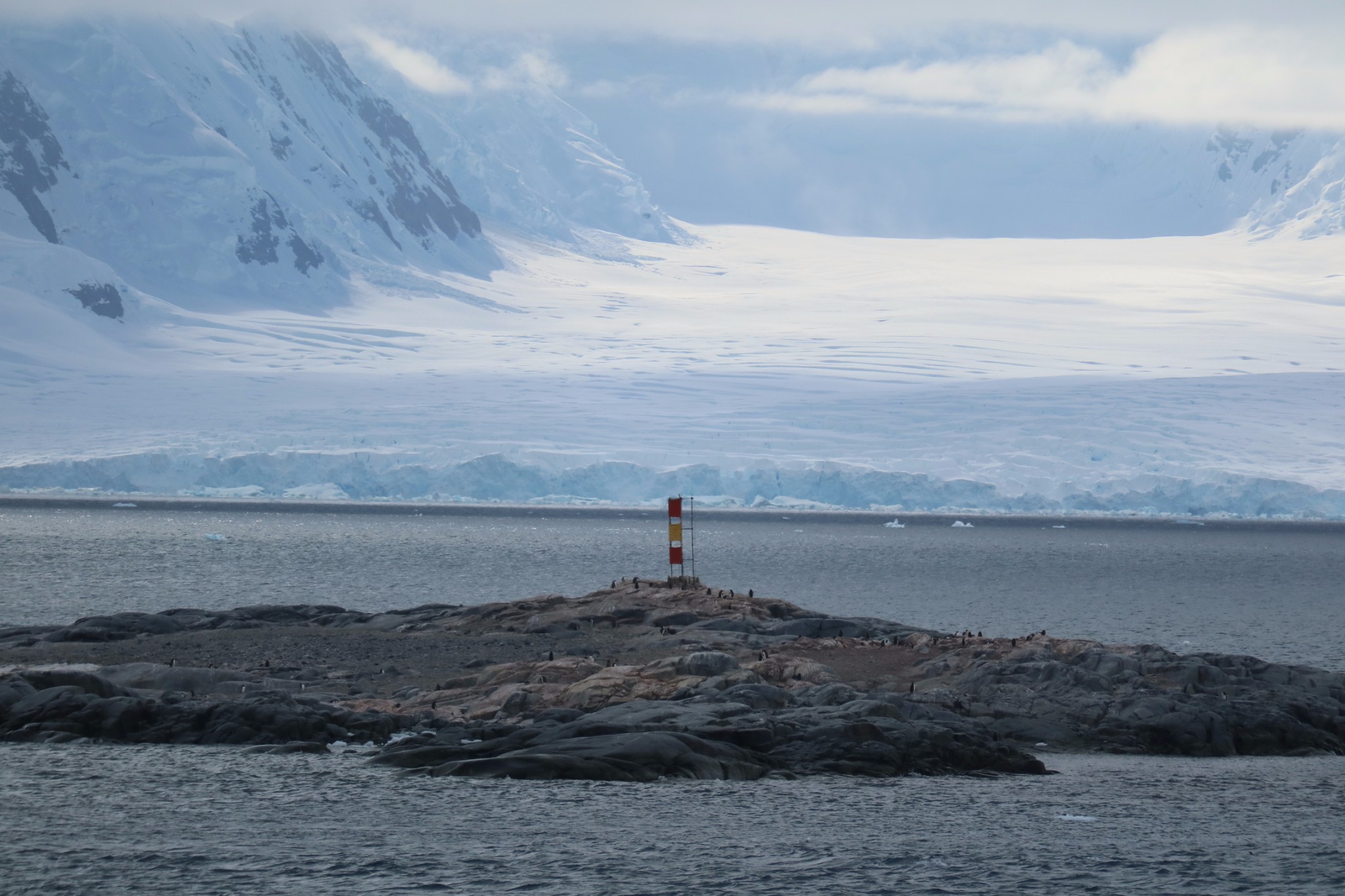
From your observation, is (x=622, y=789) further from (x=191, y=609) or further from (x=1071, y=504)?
(x=1071, y=504)

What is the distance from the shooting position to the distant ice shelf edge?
65250 mm

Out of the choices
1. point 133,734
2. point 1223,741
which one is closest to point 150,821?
point 133,734

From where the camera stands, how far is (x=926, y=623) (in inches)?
1129

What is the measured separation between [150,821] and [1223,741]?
29.9ft

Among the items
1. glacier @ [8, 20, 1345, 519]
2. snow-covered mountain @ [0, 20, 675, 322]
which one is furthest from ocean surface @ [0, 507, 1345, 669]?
snow-covered mountain @ [0, 20, 675, 322]

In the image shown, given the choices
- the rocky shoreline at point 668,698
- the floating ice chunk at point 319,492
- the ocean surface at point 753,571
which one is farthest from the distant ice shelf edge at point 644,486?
the rocky shoreline at point 668,698

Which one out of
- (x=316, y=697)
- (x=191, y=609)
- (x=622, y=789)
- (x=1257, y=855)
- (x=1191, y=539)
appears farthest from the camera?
(x=1191, y=539)

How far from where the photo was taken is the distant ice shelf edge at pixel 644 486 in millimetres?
65250

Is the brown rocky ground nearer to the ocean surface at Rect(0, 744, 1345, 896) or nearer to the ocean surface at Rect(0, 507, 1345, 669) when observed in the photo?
the ocean surface at Rect(0, 744, 1345, 896)

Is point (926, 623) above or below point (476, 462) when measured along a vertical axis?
below

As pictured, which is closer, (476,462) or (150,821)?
(150,821)

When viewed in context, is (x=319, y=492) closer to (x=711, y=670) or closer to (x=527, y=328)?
(x=527, y=328)

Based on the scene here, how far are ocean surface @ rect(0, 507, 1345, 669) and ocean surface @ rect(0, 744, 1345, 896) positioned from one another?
13144mm

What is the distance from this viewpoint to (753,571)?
146 feet
